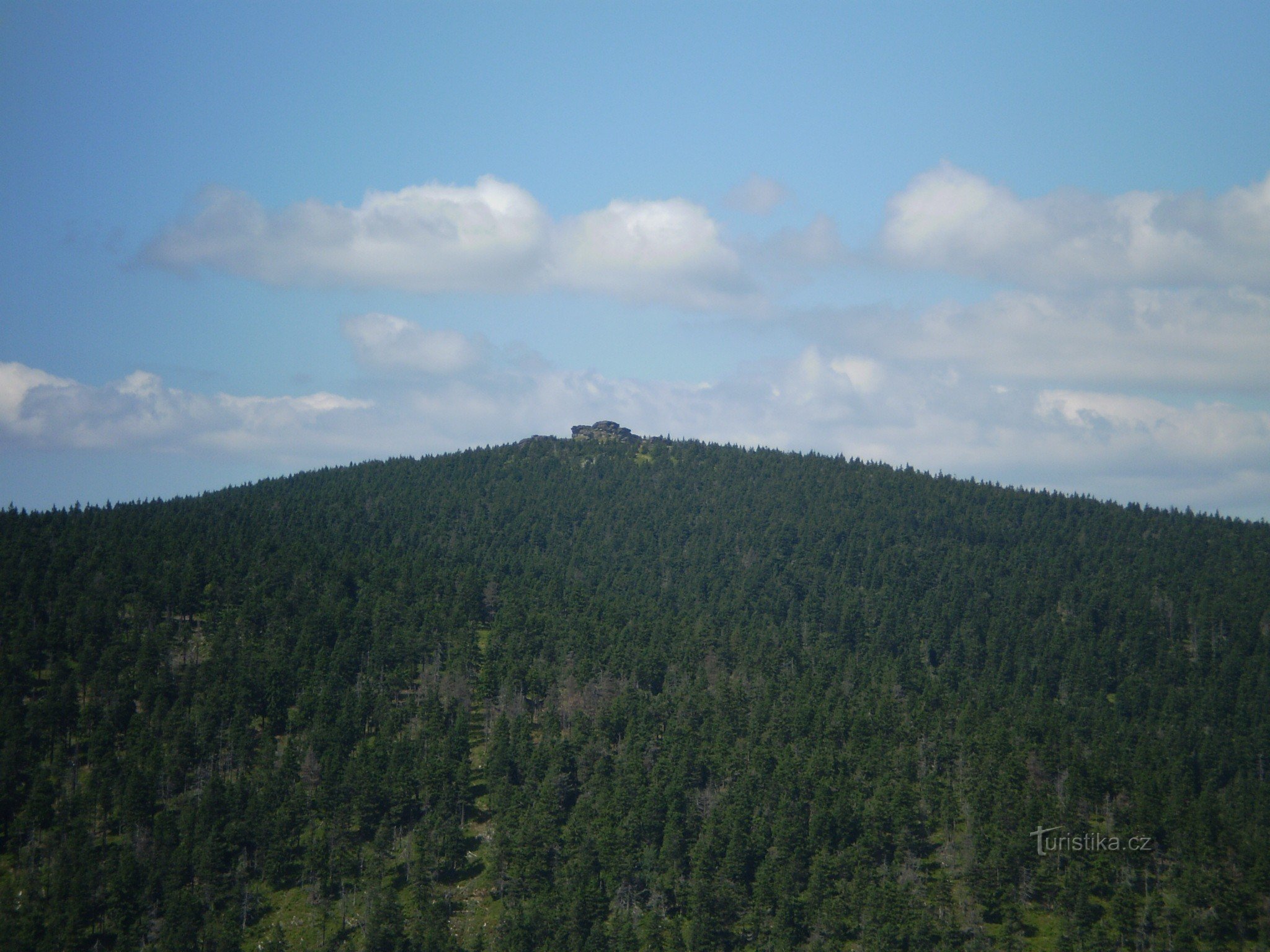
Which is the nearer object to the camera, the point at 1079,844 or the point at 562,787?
the point at 1079,844

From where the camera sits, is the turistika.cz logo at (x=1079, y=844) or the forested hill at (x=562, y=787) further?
the turistika.cz logo at (x=1079, y=844)

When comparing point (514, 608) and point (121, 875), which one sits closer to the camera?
point (121, 875)

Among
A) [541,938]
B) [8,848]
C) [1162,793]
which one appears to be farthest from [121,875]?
[1162,793]

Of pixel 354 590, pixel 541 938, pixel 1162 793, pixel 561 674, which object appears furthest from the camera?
pixel 354 590

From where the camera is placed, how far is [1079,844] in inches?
4500

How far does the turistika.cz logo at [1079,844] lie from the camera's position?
114 metres

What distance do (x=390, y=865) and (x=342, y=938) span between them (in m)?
11.5

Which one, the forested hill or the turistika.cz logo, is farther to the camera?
the turistika.cz logo

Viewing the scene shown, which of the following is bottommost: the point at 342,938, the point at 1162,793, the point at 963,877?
the point at 342,938

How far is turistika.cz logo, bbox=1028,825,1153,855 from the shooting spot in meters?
114

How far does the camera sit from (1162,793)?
12206 cm

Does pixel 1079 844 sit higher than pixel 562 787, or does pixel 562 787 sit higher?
pixel 562 787

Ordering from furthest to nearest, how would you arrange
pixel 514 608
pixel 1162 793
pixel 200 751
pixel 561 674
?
pixel 514 608, pixel 561 674, pixel 200 751, pixel 1162 793

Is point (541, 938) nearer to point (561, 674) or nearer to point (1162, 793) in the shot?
point (561, 674)
